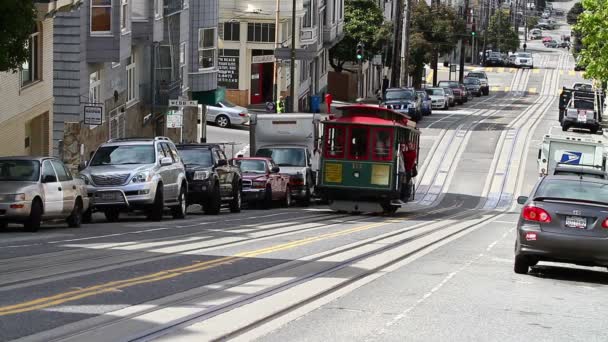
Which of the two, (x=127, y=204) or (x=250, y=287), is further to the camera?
(x=127, y=204)

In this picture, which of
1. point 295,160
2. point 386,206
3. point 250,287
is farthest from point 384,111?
point 250,287

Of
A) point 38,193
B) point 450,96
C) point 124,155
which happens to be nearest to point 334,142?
point 124,155

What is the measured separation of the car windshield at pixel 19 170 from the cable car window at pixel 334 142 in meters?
12.4

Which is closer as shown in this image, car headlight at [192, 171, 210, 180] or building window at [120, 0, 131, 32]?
car headlight at [192, 171, 210, 180]

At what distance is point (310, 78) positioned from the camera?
3278 inches

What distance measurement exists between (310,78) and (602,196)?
65.7 metres

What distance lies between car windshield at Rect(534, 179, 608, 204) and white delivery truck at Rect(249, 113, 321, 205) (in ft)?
70.2

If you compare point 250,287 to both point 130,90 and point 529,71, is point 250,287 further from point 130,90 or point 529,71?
point 529,71

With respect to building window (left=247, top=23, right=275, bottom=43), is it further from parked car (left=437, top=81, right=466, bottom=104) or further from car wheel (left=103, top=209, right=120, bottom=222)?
car wheel (left=103, top=209, right=120, bottom=222)

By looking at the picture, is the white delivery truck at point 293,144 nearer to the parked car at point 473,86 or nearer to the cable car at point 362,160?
the cable car at point 362,160

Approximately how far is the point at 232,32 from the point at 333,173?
34.2m

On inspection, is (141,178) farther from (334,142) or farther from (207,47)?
(207,47)

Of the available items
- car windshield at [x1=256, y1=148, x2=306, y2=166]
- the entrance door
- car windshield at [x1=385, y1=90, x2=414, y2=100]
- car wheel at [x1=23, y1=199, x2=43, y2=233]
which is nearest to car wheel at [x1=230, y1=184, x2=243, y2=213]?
car windshield at [x1=256, y1=148, x2=306, y2=166]

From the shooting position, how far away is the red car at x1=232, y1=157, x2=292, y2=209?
36.7 metres
